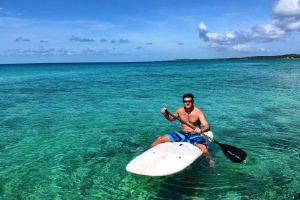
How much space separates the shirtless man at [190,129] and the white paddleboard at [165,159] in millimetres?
507

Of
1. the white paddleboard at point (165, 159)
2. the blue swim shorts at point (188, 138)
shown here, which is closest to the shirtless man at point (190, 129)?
the blue swim shorts at point (188, 138)

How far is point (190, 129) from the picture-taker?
9086mm

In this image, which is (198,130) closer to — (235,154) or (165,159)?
(235,154)

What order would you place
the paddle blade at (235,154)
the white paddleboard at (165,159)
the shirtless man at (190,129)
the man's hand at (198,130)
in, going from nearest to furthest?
the white paddleboard at (165,159), the paddle blade at (235,154), the shirtless man at (190,129), the man's hand at (198,130)

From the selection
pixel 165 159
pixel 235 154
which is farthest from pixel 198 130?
pixel 165 159

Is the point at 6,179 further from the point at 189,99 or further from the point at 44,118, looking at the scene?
the point at 44,118

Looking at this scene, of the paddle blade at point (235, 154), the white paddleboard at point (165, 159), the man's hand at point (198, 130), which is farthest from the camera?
the man's hand at point (198, 130)

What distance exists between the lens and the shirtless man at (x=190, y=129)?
8.45m

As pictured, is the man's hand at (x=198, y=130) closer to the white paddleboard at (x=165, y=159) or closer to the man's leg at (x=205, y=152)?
the man's leg at (x=205, y=152)

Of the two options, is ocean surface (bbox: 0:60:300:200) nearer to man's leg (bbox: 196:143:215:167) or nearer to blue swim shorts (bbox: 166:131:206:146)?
man's leg (bbox: 196:143:215:167)

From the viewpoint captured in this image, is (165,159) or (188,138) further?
(188,138)

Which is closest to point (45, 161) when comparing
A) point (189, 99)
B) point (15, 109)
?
point (189, 99)

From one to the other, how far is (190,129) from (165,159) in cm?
222

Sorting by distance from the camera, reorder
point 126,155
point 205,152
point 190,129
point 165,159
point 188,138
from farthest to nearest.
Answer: point 126,155, point 190,129, point 188,138, point 205,152, point 165,159
